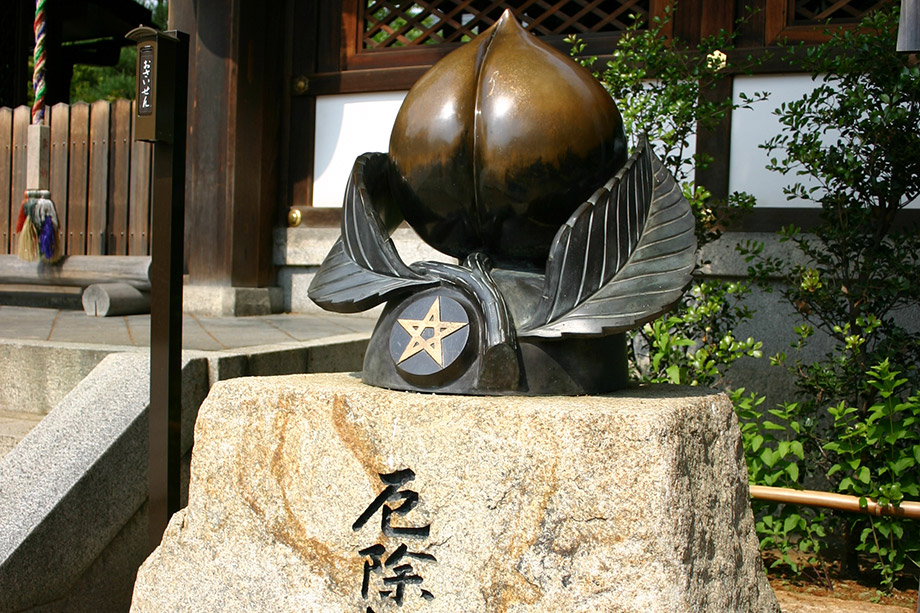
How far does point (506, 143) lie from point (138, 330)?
2845mm

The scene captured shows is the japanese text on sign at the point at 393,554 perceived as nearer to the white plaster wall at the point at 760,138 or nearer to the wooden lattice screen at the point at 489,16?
the white plaster wall at the point at 760,138

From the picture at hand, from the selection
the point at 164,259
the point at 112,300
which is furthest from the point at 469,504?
the point at 112,300

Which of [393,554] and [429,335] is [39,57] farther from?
[393,554]

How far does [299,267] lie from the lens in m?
5.70

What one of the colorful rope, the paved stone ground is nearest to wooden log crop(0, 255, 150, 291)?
the paved stone ground

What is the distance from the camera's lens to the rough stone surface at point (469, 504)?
6.26 ft

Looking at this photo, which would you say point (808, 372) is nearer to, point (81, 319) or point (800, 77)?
point (800, 77)

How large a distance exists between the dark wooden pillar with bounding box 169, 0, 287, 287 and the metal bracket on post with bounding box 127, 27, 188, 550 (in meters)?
2.76

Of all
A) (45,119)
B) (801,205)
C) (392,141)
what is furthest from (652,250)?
(45,119)

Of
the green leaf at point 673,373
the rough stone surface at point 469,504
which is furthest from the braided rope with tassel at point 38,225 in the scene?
the green leaf at point 673,373

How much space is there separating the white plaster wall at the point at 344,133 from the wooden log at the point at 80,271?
1204mm

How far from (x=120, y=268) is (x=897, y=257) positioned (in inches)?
176

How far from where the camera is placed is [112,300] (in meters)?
5.11

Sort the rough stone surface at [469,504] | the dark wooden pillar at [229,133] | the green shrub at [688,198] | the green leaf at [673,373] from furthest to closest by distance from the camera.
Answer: the dark wooden pillar at [229,133] < the green shrub at [688,198] < the green leaf at [673,373] < the rough stone surface at [469,504]
